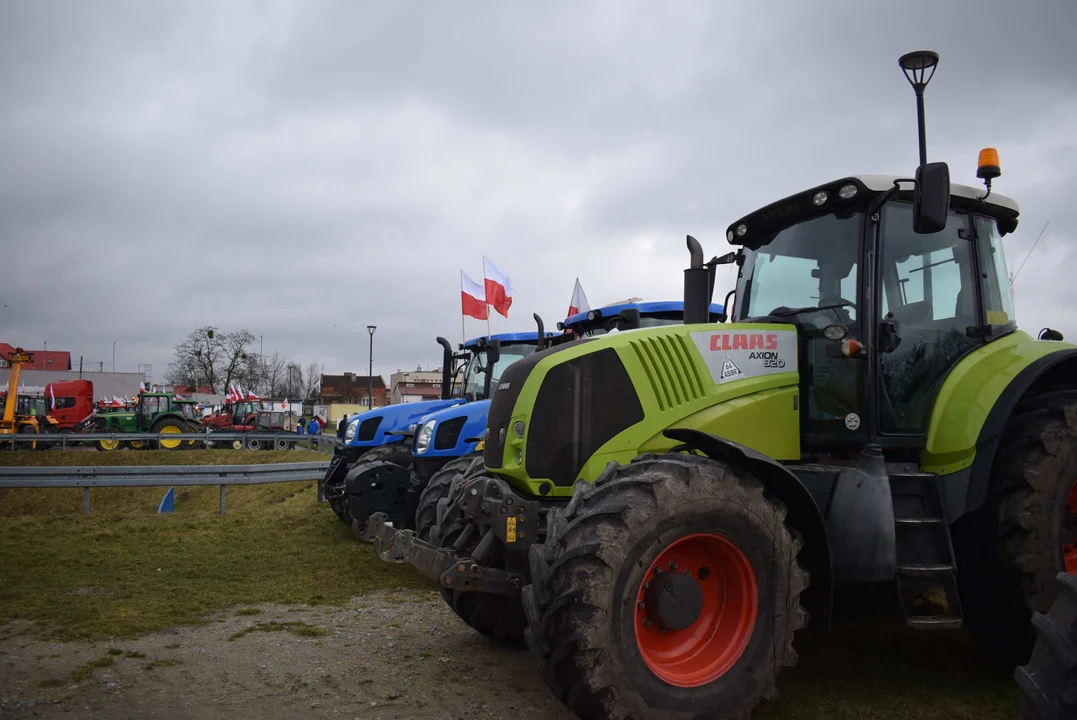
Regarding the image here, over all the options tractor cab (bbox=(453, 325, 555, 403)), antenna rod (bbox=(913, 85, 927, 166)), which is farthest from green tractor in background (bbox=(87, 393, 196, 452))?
antenna rod (bbox=(913, 85, 927, 166))

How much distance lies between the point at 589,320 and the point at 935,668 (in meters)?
4.87

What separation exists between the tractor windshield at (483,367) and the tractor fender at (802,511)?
21.1 ft

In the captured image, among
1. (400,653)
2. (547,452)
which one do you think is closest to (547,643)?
(547,452)

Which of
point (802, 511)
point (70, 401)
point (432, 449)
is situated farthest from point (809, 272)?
point (70, 401)

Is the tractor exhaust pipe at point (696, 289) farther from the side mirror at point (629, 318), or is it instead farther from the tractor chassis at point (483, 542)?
the side mirror at point (629, 318)

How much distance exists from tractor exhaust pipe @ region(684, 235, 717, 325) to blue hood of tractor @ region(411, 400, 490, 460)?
13.2 ft

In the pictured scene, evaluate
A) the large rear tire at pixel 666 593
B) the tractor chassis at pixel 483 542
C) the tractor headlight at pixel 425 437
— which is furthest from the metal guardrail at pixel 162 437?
the large rear tire at pixel 666 593

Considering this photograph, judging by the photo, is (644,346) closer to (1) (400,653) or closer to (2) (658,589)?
(2) (658,589)

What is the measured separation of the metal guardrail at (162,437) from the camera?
88.4ft

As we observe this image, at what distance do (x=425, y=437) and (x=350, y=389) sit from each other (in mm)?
81361

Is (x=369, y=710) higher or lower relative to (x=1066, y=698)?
lower

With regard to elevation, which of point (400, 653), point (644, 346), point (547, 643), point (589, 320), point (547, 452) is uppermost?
point (589, 320)

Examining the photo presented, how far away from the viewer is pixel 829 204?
491 cm

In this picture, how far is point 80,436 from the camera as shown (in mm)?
27391
